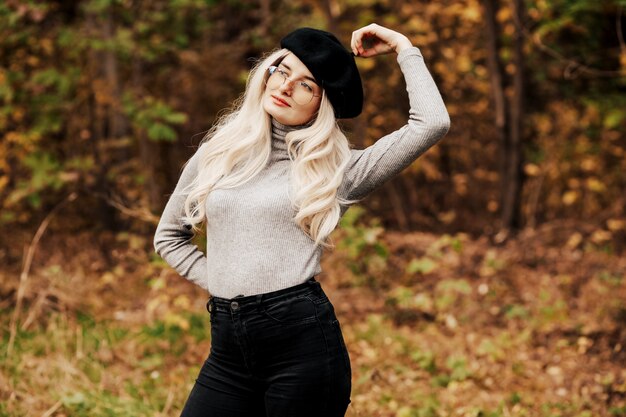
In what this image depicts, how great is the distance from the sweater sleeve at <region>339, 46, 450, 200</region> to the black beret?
21 centimetres

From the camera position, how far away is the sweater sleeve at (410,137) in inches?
110

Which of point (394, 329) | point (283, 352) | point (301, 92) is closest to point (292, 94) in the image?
point (301, 92)

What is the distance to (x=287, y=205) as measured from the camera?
2814mm

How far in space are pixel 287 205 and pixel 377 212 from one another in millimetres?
8314

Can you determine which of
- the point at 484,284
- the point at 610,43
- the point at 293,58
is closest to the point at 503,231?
the point at 484,284

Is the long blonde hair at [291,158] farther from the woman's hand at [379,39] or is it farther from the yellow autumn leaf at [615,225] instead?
the yellow autumn leaf at [615,225]

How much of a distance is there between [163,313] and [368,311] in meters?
2.06

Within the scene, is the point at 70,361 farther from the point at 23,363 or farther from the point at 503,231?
the point at 503,231

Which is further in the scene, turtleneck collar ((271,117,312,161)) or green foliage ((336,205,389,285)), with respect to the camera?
green foliage ((336,205,389,285))

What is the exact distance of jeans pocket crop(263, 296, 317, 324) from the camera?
2.73m

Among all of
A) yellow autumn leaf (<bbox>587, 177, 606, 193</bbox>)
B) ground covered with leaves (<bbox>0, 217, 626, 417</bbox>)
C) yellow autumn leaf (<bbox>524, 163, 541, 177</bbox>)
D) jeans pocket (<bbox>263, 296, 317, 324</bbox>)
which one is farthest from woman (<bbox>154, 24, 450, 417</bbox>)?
yellow autumn leaf (<bbox>587, 177, 606, 193</bbox>)

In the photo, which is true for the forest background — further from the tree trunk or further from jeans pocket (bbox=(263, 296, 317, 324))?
jeans pocket (bbox=(263, 296, 317, 324))

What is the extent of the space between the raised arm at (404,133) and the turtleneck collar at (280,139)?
0.27 m

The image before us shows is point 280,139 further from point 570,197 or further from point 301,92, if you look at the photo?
point 570,197
